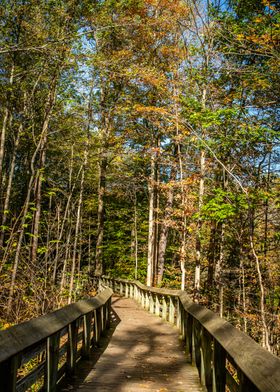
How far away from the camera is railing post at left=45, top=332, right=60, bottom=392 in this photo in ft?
13.4

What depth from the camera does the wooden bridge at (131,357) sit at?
9.08 ft

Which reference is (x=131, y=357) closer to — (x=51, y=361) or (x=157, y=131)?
(x=51, y=361)

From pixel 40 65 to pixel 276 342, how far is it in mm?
12990

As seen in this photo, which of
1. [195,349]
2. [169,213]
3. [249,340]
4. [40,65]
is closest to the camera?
[249,340]

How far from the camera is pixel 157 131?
2266 cm

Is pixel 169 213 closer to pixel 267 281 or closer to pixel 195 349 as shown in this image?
pixel 267 281

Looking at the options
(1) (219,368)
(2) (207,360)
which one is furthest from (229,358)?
(2) (207,360)

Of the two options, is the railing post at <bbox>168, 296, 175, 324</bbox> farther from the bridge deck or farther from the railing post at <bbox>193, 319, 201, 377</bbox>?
the railing post at <bbox>193, 319, 201, 377</bbox>

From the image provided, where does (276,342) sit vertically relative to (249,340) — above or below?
below

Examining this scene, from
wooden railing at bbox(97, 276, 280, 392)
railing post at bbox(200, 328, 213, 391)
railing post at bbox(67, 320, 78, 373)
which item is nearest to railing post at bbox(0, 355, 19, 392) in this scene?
wooden railing at bbox(97, 276, 280, 392)

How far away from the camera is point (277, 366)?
7.28ft

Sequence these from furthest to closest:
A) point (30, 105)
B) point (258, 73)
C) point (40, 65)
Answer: point (30, 105) < point (40, 65) < point (258, 73)

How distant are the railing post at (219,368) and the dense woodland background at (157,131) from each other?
5.88 meters

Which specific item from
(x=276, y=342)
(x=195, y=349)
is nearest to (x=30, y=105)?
(x=195, y=349)
